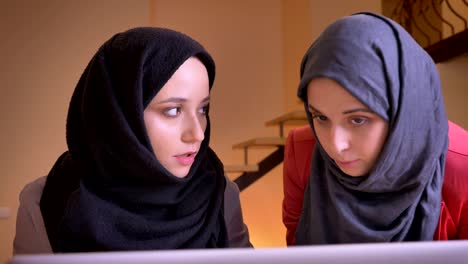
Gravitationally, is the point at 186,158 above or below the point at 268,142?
above

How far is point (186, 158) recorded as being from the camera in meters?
1.01

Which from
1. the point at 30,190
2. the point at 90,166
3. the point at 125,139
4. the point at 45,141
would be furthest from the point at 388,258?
the point at 45,141

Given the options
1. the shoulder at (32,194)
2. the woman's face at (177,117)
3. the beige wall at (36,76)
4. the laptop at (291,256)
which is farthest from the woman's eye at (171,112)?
the beige wall at (36,76)

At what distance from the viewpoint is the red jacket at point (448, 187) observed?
99cm

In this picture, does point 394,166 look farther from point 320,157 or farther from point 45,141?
point 45,141

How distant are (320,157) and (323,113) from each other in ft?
0.67

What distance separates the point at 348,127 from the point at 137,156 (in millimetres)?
419

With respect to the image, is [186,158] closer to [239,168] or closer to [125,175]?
[125,175]

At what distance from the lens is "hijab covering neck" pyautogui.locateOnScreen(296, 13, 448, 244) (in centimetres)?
90

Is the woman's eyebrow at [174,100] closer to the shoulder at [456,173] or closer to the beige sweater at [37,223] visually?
the beige sweater at [37,223]

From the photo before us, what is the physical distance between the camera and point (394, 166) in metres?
0.93

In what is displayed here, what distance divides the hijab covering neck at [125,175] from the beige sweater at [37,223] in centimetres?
4

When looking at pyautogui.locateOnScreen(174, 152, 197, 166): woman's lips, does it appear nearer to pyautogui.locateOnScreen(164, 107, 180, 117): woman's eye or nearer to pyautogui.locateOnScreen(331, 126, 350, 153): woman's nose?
pyautogui.locateOnScreen(164, 107, 180, 117): woman's eye

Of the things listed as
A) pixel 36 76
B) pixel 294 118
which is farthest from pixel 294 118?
pixel 36 76
